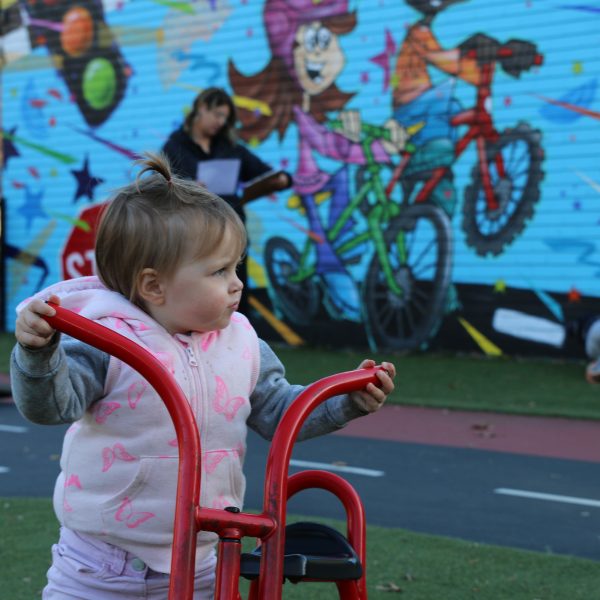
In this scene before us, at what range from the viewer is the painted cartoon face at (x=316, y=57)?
12406mm

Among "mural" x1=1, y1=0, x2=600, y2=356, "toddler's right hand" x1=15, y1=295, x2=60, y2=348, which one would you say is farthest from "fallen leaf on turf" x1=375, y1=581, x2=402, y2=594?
"mural" x1=1, y1=0, x2=600, y2=356

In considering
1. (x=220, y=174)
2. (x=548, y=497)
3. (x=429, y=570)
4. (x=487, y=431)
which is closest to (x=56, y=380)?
(x=429, y=570)

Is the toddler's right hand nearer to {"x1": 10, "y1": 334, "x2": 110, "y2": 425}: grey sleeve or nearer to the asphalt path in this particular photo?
{"x1": 10, "y1": 334, "x2": 110, "y2": 425}: grey sleeve

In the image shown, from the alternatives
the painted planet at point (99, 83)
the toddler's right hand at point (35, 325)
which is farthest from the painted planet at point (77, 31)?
the toddler's right hand at point (35, 325)

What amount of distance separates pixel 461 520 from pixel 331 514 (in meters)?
0.61

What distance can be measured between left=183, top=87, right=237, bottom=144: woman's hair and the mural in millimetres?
2263

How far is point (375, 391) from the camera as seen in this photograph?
2303 millimetres

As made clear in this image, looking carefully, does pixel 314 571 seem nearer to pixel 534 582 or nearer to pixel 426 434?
pixel 534 582

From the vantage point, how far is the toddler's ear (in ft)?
7.69

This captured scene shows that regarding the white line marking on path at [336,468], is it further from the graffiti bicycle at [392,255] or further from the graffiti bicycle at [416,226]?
the graffiti bicycle at [392,255]

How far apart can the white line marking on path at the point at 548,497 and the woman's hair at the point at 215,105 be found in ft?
10.2

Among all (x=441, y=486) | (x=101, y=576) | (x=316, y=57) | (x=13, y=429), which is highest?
(x=101, y=576)

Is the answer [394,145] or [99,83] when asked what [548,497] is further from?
[99,83]

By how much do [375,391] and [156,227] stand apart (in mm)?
564
